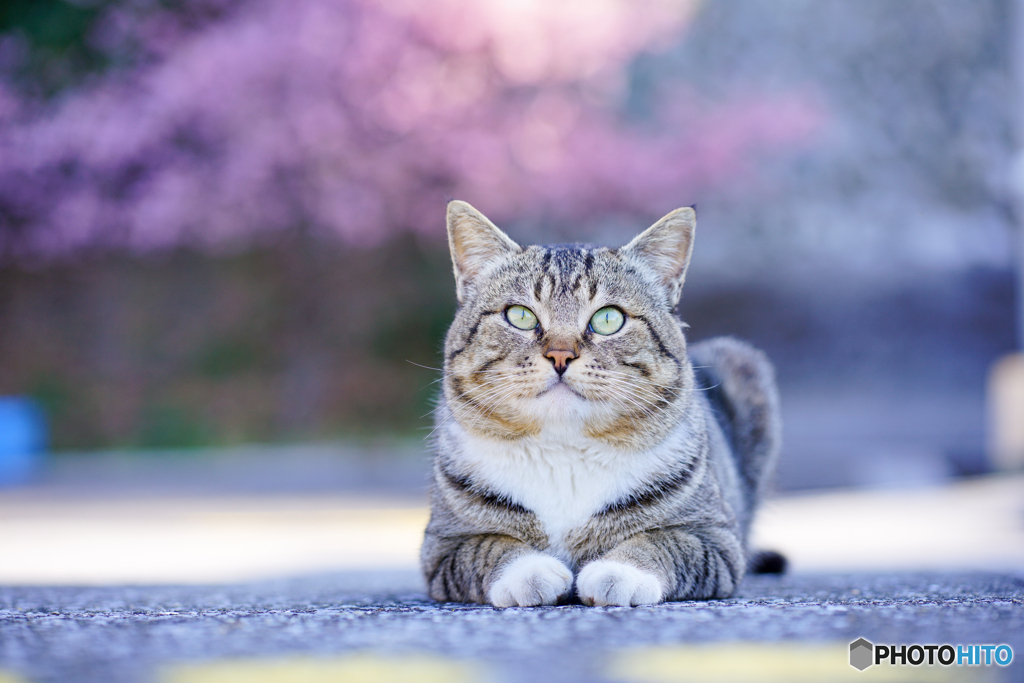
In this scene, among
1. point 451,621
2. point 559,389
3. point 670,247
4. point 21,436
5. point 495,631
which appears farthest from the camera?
point 21,436

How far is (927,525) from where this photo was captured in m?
5.38

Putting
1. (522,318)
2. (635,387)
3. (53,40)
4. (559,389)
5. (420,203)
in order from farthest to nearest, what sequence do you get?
(53,40) → (420,203) → (522,318) → (635,387) → (559,389)

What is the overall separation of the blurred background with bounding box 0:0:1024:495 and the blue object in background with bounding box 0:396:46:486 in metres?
0.06

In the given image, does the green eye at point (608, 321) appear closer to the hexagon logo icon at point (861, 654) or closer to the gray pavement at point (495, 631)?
the gray pavement at point (495, 631)

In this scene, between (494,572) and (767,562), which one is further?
(767,562)

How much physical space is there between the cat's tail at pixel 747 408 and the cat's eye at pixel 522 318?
111cm

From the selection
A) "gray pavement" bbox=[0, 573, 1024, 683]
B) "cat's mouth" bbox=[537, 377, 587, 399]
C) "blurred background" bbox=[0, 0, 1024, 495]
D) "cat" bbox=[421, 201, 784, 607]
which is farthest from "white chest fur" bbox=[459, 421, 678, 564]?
"blurred background" bbox=[0, 0, 1024, 495]

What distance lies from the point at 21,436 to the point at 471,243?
8664 mm

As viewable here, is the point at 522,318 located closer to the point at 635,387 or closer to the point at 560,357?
the point at 560,357

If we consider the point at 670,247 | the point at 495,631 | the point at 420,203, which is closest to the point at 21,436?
the point at 420,203

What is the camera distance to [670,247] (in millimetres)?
3113

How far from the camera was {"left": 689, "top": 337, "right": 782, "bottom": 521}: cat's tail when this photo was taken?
380cm

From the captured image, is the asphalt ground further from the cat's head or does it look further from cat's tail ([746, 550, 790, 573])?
the cat's head

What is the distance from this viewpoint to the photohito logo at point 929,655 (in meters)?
1.67
